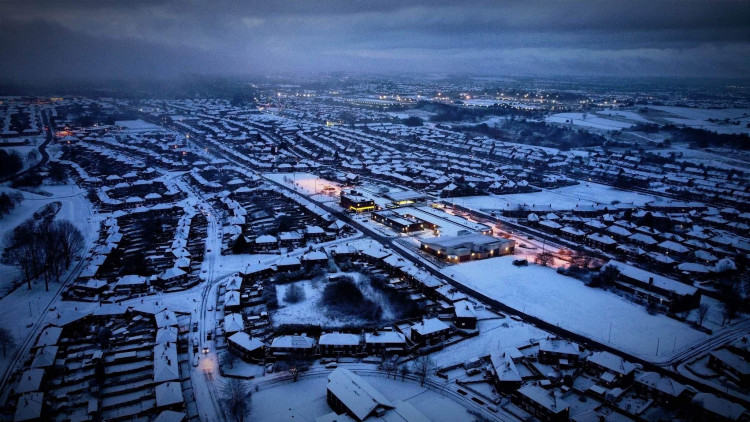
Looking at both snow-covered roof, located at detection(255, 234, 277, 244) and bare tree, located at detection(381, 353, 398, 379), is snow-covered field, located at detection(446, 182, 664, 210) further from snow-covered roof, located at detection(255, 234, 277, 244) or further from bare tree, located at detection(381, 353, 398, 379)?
bare tree, located at detection(381, 353, 398, 379)

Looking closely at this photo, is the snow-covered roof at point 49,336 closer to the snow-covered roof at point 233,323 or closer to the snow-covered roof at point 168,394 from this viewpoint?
the snow-covered roof at point 168,394

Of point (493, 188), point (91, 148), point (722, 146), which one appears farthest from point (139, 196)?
point (722, 146)

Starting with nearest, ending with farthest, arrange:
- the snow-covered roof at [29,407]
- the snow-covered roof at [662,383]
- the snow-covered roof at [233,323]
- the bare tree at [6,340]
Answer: the snow-covered roof at [29,407], the snow-covered roof at [662,383], the bare tree at [6,340], the snow-covered roof at [233,323]

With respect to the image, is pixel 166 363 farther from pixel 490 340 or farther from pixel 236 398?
pixel 490 340

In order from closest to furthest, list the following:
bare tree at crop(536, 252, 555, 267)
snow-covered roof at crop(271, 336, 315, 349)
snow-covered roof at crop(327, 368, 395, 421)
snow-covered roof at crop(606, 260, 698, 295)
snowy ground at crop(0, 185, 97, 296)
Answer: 1. snow-covered roof at crop(327, 368, 395, 421)
2. snow-covered roof at crop(271, 336, 315, 349)
3. snow-covered roof at crop(606, 260, 698, 295)
4. snowy ground at crop(0, 185, 97, 296)
5. bare tree at crop(536, 252, 555, 267)

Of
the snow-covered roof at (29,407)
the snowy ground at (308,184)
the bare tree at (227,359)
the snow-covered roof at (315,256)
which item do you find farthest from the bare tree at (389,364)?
the snowy ground at (308,184)

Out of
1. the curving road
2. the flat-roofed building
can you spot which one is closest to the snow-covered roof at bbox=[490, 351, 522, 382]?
the flat-roofed building
